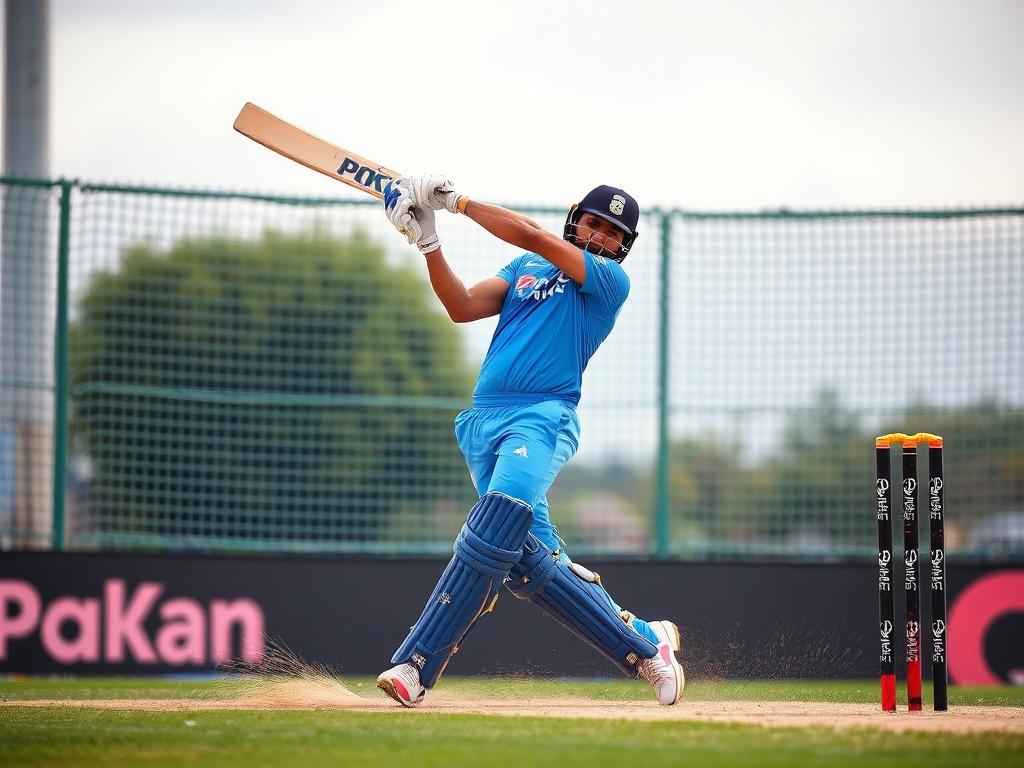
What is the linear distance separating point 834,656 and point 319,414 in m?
3.67

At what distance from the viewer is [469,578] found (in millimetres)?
5555

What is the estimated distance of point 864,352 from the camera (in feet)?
29.4

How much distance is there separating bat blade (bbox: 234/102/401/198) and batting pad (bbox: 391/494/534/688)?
1793mm

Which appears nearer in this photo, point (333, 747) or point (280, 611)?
A: point (333, 747)

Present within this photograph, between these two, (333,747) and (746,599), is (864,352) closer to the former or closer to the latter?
(746,599)

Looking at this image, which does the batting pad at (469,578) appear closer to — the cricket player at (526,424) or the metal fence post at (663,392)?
the cricket player at (526,424)

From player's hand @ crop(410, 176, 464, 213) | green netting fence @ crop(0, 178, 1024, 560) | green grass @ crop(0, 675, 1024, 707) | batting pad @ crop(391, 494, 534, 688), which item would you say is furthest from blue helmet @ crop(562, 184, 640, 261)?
green netting fence @ crop(0, 178, 1024, 560)

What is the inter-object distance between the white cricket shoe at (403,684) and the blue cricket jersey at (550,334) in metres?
1.15

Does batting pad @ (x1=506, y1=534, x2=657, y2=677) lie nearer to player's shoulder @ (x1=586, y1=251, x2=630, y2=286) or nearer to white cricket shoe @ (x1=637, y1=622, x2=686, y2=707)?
white cricket shoe @ (x1=637, y1=622, x2=686, y2=707)

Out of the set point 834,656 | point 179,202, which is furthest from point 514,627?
point 179,202

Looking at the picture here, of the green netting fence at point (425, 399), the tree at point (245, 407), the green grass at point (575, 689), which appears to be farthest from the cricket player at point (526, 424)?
the green netting fence at point (425, 399)

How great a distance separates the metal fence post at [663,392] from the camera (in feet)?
29.9

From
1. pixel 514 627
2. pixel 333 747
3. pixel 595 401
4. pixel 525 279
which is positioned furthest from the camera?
pixel 595 401

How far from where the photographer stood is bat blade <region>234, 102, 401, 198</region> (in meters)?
6.45
